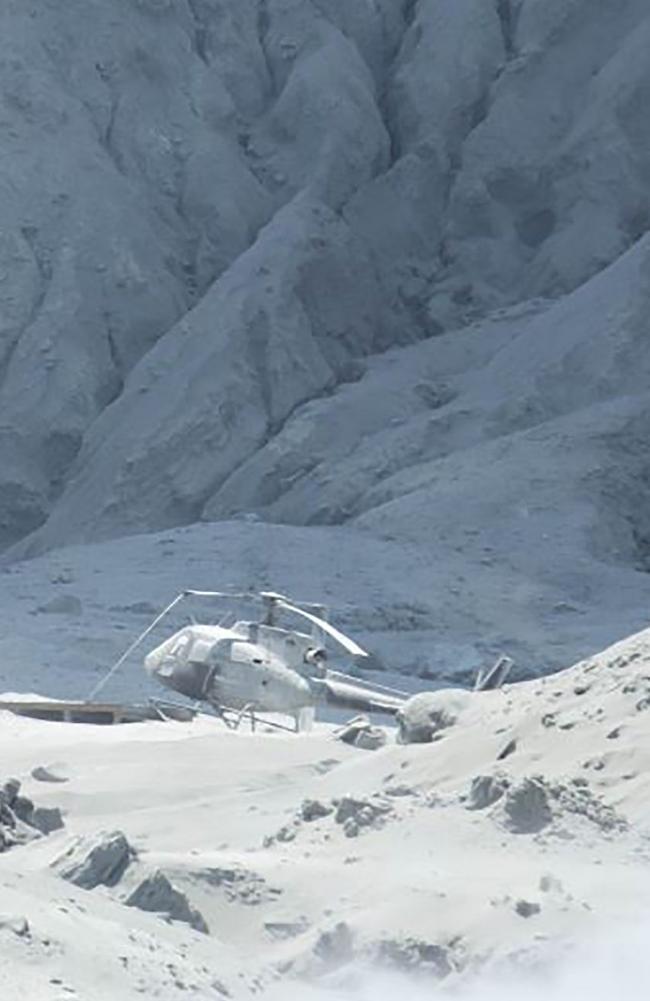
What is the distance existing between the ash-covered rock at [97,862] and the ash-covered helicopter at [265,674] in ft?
27.0

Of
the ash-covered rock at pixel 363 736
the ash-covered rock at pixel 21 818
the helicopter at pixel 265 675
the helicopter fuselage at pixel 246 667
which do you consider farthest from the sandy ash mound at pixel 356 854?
the helicopter fuselage at pixel 246 667

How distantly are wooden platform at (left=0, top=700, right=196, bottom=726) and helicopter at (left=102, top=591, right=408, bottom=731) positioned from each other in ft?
1.77

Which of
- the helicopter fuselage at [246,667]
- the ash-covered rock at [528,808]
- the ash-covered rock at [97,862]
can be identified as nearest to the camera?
the ash-covered rock at [97,862]

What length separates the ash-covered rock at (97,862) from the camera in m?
11.4

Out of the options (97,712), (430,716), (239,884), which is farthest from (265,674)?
(239,884)

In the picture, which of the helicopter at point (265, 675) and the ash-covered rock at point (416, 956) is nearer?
the ash-covered rock at point (416, 956)

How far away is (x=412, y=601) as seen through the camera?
112 feet

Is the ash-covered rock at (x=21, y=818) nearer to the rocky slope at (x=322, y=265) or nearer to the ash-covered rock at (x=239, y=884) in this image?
the ash-covered rock at (x=239, y=884)

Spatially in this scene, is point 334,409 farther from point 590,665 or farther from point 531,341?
point 590,665

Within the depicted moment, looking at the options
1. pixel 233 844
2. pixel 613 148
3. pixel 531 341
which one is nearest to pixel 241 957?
pixel 233 844

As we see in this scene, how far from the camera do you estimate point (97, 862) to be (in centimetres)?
1148

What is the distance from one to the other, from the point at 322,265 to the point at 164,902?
38689 mm

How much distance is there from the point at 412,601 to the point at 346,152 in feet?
65.6

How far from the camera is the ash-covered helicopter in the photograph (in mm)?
20422
